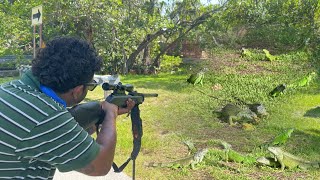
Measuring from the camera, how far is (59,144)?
154cm

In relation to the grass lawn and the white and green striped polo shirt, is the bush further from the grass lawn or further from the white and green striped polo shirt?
the white and green striped polo shirt

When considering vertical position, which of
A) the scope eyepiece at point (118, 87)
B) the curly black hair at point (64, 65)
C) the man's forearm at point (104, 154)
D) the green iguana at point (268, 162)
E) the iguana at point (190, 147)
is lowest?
the iguana at point (190, 147)

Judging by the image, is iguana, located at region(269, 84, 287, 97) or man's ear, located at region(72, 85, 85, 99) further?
iguana, located at region(269, 84, 287, 97)

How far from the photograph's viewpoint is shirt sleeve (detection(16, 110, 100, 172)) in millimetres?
1516

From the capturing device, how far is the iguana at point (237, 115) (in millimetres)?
7215

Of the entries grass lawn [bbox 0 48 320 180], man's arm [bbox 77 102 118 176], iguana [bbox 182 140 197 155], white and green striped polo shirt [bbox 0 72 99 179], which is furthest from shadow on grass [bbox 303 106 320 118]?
white and green striped polo shirt [bbox 0 72 99 179]

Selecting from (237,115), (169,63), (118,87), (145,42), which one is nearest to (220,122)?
(237,115)

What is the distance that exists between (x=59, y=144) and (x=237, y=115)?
6073 mm

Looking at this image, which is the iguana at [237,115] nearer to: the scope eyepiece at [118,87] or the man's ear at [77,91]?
the scope eyepiece at [118,87]

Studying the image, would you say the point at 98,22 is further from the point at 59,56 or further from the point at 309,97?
the point at 59,56

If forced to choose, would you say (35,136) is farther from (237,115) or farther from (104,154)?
(237,115)

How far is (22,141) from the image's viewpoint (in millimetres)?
1509

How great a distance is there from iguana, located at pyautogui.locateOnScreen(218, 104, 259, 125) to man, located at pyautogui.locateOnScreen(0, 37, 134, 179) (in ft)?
18.5

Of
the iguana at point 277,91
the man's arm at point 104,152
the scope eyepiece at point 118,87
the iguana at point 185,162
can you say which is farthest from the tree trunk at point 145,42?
the man's arm at point 104,152
